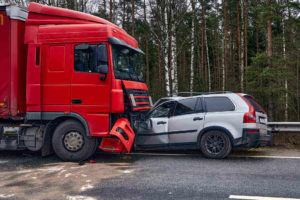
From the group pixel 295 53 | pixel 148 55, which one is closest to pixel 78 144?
pixel 295 53

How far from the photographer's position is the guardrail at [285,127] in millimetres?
8945

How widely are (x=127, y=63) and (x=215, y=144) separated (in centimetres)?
312

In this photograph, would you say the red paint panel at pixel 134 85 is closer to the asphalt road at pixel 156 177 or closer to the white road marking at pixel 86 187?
the asphalt road at pixel 156 177

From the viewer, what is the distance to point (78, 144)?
7727 mm

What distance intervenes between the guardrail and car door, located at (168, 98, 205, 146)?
2.55 metres

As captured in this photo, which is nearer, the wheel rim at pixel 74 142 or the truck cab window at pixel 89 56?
the truck cab window at pixel 89 56

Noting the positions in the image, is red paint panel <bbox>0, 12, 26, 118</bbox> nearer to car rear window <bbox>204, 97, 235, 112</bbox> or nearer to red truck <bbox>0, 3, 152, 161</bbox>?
red truck <bbox>0, 3, 152, 161</bbox>

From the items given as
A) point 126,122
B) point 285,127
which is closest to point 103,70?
point 126,122

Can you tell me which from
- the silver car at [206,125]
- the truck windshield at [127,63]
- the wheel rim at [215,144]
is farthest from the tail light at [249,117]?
the truck windshield at [127,63]

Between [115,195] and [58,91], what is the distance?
3751 mm

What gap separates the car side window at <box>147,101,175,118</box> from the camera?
8.41m

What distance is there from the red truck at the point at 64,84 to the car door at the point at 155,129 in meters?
0.47

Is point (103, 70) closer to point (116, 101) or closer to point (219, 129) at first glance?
point (116, 101)

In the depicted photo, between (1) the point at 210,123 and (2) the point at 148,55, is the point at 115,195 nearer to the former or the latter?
(1) the point at 210,123
